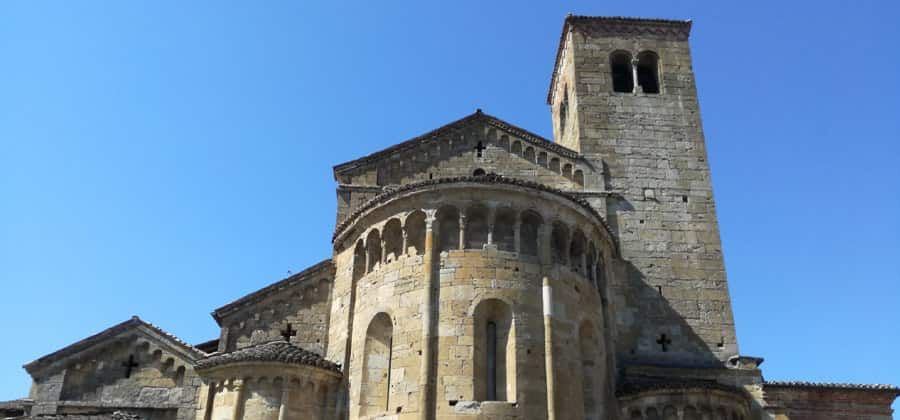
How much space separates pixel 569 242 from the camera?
49.3ft

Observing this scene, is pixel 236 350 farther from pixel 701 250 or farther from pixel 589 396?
pixel 701 250

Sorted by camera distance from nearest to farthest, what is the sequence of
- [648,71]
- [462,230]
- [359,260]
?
1. [462,230]
2. [359,260]
3. [648,71]

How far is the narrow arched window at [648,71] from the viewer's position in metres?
22.5

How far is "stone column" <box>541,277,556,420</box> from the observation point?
42.7ft

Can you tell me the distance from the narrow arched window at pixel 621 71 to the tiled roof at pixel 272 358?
12.6m

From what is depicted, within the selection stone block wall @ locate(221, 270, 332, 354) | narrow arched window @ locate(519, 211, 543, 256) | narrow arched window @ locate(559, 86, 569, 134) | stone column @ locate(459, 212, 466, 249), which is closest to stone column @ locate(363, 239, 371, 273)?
stone block wall @ locate(221, 270, 332, 354)

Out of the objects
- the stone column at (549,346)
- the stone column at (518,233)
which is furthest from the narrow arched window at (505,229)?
the stone column at (549,346)

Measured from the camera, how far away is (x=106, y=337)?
16453 millimetres

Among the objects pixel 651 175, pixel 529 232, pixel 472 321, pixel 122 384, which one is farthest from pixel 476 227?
pixel 122 384

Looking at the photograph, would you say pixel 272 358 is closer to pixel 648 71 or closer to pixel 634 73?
pixel 634 73

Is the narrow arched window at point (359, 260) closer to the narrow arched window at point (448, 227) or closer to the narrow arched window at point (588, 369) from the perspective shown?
the narrow arched window at point (448, 227)

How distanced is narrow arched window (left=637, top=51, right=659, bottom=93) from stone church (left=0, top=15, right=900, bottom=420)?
4.71 feet

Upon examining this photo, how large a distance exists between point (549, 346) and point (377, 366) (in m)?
3.35

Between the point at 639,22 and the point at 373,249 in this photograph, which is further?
the point at 639,22
